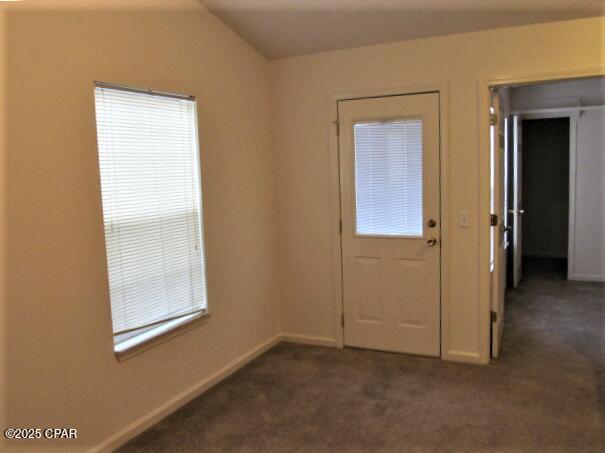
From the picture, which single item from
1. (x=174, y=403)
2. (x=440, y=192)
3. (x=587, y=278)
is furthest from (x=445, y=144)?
(x=587, y=278)

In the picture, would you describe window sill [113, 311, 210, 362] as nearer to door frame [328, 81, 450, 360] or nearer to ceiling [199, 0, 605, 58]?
door frame [328, 81, 450, 360]

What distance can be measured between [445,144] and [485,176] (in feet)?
1.17

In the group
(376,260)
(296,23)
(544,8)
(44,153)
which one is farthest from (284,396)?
(544,8)

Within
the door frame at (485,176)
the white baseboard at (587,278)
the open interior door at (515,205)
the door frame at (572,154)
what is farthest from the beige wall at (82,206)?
the white baseboard at (587,278)

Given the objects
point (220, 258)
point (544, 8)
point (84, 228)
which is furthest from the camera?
point (220, 258)

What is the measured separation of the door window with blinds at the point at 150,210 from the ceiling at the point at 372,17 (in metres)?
0.77

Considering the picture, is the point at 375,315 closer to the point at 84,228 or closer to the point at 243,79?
the point at 243,79

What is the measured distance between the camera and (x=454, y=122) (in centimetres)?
347

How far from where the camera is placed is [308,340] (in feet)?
13.5

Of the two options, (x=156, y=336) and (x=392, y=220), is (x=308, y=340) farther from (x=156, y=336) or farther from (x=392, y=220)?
(x=156, y=336)

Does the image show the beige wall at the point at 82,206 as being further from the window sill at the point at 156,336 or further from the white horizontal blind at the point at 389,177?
the white horizontal blind at the point at 389,177

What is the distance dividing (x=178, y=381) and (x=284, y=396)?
2.23 feet

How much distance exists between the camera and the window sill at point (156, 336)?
8.68ft

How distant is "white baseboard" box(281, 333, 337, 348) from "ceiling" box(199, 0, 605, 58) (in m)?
2.34
